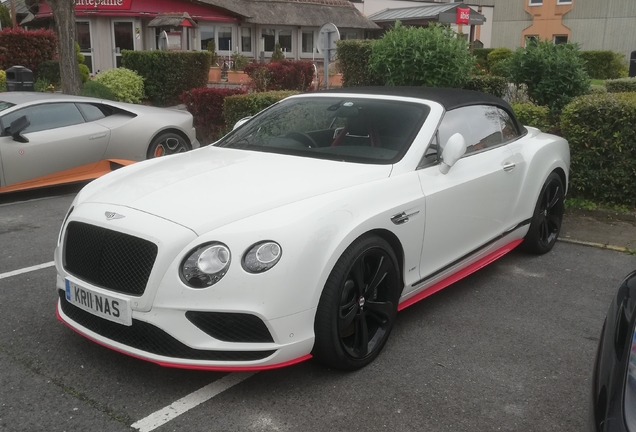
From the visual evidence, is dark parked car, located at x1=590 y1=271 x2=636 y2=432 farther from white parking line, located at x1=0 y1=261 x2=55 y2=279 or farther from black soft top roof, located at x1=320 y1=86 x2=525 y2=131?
white parking line, located at x1=0 y1=261 x2=55 y2=279

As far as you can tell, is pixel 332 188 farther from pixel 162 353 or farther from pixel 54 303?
pixel 54 303

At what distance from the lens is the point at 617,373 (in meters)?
2.11

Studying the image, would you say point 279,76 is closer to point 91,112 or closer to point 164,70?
point 164,70

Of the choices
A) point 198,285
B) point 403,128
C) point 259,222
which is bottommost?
point 198,285

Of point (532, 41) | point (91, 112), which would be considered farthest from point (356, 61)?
point (91, 112)

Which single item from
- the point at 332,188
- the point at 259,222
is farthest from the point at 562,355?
the point at 259,222

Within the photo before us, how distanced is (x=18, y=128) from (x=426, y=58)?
5.47 meters

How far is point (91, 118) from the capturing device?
8.55m

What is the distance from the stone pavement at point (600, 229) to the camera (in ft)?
21.0

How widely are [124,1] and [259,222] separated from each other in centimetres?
2863

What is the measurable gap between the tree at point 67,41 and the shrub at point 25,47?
19.8 ft

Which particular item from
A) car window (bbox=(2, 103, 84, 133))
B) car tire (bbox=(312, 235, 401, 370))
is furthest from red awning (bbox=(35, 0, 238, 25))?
car tire (bbox=(312, 235, 401, 370))

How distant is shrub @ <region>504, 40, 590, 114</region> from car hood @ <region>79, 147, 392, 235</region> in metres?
6.39

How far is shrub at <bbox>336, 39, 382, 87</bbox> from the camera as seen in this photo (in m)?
12.1
